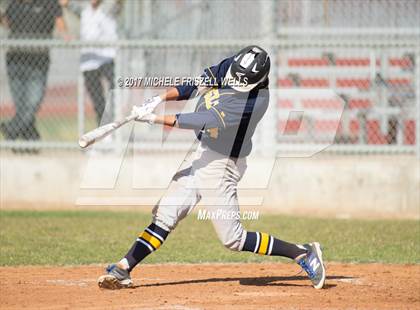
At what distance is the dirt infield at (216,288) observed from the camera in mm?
6891

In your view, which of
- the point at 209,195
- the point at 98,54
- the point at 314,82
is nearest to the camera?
the point at 209,195

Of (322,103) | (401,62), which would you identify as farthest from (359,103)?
(401,62)

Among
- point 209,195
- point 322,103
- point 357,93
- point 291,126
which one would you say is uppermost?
point 209,195

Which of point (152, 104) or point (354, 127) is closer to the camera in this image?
point (152, 104)

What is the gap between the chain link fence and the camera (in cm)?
1295

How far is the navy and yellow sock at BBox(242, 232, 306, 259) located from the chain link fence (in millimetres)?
5049

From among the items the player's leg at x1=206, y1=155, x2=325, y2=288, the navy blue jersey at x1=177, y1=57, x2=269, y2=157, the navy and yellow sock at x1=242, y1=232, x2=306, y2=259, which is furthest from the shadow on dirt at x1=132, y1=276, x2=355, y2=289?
the navy blue jersey at x1=177, y1=57, x2=269, y2=157

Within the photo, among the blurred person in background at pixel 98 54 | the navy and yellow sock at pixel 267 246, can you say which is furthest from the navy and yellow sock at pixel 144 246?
the blurred person in background at pixel 98 54

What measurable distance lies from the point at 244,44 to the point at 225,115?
5.59 m

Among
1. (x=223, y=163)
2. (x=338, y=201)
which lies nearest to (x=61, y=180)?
(x=338, y=201)

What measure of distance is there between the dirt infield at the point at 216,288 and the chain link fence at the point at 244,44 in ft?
13.9

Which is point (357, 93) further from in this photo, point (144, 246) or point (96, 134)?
point (96, 134)

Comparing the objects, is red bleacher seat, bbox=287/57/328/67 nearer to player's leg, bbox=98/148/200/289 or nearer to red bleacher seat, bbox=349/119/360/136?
red bleacher seat, bbox=349/119/360/136

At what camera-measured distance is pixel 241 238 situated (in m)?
7.51
